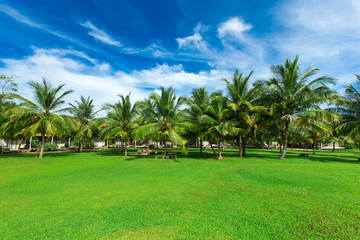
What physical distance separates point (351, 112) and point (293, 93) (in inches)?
181

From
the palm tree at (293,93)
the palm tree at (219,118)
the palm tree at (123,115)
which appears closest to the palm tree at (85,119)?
the palm tree at (123,115)

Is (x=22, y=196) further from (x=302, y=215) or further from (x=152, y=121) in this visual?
(x=152, y=121)

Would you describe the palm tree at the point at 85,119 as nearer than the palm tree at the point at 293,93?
No

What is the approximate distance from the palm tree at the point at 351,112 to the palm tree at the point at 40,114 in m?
23.5

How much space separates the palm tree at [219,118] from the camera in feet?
45.2

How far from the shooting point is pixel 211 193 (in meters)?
5.00

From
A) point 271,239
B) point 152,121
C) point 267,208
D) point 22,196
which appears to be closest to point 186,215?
point 271,239

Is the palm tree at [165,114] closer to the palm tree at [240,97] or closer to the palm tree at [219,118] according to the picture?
the palm tree at [219,118]

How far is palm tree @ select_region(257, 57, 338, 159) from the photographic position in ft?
43.9

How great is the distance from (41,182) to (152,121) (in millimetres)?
8957

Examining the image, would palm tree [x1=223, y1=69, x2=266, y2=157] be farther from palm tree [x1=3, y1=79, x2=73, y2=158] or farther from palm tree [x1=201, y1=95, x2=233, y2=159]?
palm tree [x1=3, y1=79, x2=73, y2=158]

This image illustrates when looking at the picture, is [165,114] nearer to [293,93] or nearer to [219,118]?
[219,118]

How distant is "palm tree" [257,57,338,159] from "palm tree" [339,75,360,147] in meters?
1.50

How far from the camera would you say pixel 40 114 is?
15.4 m
